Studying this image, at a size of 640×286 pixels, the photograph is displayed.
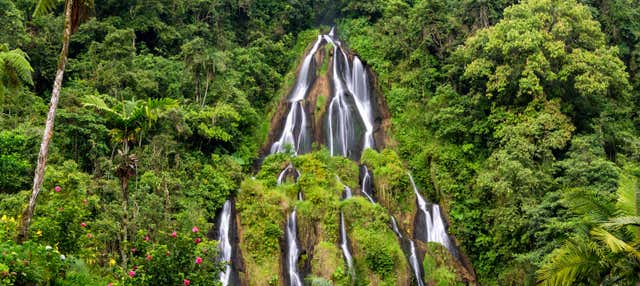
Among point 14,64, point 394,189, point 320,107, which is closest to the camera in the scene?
point 14,64

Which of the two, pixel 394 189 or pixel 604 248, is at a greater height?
pixel 394 189

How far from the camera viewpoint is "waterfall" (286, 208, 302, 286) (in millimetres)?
20797

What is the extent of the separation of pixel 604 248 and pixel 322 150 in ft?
57.5

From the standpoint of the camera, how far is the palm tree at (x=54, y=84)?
34.9ft

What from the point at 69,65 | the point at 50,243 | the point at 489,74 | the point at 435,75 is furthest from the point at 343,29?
the point at 50,243

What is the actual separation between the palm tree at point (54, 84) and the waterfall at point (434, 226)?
671 inches

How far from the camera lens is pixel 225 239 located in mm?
22219

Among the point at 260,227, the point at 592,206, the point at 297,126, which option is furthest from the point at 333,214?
the point at 592,206

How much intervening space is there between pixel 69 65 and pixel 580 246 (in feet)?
81.6

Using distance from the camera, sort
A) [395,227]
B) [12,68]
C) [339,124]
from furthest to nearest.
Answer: [339,124]
[395,227]
[12,68]

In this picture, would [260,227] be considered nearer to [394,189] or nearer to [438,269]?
[394,189]

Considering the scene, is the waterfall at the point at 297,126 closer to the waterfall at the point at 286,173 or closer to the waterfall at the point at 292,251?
the waterfall at the point at 286,173

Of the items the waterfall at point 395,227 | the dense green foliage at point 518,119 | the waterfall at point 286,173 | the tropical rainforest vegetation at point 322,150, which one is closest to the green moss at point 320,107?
the tropical rainforest vegetation at point 322,150

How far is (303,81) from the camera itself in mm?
34031
